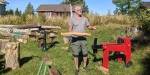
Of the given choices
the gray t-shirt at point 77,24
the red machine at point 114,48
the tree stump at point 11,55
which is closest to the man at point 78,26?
the gray t-shirt at point 77,24

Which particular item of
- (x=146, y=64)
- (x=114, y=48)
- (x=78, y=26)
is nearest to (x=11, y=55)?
(x=78, y=26)

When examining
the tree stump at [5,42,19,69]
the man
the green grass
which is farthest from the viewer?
the tree stump at [5,42,19,69]

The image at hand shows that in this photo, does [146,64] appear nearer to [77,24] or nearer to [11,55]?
[77,24]

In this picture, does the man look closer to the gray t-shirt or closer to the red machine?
the gray t-shirt

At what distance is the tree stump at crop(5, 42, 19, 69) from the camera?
11.5 metres

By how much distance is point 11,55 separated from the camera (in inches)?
452

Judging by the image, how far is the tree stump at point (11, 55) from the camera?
11.5 metres

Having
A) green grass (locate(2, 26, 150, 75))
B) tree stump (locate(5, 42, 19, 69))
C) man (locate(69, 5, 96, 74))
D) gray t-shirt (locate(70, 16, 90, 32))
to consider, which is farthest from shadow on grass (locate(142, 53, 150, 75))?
tree stump (locate(5, 42, 19, 69))

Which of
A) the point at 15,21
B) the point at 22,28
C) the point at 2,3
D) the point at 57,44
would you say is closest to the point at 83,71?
the point at 57,44

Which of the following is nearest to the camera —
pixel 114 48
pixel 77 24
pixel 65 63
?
pixel 77 24

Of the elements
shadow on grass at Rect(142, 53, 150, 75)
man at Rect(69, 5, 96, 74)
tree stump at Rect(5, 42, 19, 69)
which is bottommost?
shadow on grass at Rect(142, 53, 150, 75)

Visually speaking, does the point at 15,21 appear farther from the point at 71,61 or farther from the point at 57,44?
the point at 71,61

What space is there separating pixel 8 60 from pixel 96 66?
2673mm

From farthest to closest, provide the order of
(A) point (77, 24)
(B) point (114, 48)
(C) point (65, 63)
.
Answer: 1. (C) point (65, 63)
2. (B) point (114, 48)
3. (A) point (77, 24)
